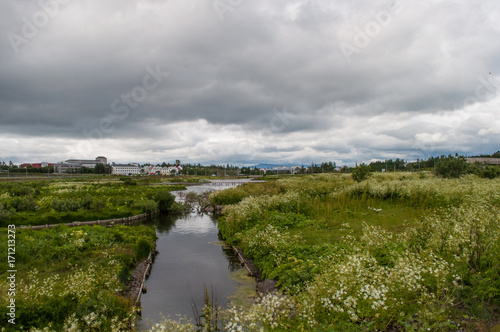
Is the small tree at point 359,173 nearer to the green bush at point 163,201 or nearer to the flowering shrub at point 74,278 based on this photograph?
the green bush at point 163,201

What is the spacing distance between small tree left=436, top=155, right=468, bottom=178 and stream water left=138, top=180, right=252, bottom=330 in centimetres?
2738

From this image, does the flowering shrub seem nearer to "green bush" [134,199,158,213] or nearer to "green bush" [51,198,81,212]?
"green bush" [51,198,81,212]

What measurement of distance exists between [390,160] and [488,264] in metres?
135

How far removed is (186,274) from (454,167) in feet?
105

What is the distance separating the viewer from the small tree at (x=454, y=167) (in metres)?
30.4

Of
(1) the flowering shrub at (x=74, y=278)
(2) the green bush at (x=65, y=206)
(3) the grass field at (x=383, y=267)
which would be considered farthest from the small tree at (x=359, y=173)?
(2) the green bush at (x=65, y=206)

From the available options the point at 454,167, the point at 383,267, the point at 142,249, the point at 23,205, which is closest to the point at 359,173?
the point at 454,167

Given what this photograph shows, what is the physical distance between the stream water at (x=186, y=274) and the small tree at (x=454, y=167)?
89.8 feet

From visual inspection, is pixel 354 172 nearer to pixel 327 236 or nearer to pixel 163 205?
pixel 327 236

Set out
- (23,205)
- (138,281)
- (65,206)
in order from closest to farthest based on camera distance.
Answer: (138,281), (23,205), (65,206)

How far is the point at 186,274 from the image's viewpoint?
14352 mm

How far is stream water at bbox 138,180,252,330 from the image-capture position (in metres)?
10.9

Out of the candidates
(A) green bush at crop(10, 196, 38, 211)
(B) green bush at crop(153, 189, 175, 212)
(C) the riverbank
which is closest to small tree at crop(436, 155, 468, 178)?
(B) green bush at crop(153, 189, 175, 212)

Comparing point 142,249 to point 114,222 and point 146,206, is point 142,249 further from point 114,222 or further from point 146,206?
point 146,206
